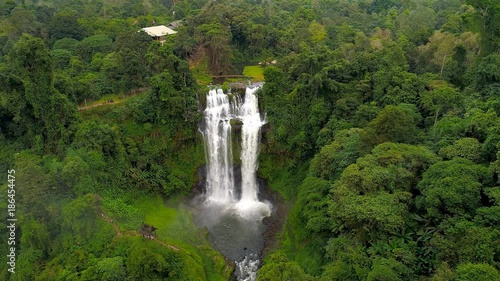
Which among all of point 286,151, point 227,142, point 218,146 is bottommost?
point 286,151

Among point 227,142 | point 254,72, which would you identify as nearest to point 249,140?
point 227,142

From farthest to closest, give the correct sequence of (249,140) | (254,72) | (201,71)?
(254,72) < (201,71) < (249,140)

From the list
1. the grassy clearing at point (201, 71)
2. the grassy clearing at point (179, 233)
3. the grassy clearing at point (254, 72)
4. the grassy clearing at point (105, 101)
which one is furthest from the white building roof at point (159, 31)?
the grassy clearing at point (179, 233)

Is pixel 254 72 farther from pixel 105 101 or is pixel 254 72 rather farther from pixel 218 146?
pixel 105 101

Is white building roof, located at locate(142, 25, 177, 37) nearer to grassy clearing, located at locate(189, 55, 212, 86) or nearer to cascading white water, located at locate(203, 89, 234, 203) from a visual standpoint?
grassy clearing, located at locate(189, 55, 212, 86)

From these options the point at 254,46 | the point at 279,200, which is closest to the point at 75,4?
the point at 254,46

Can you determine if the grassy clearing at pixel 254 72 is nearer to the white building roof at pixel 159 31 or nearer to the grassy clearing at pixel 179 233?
the white building roof at pixel 159 31
